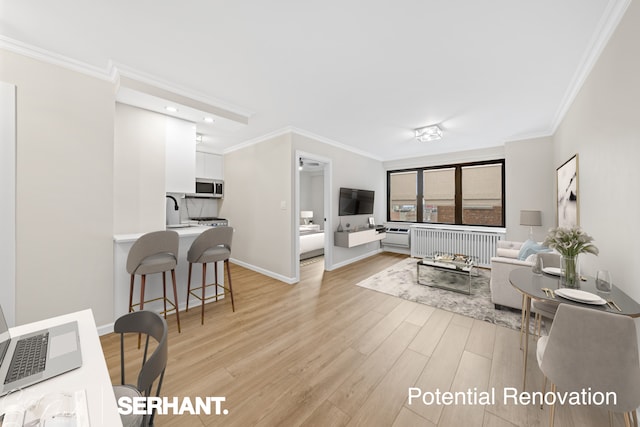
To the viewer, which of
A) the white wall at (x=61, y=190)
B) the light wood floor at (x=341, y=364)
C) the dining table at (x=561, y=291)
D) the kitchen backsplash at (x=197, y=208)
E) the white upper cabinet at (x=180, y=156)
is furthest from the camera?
the kitchen backsplash at (x=197, y=208)

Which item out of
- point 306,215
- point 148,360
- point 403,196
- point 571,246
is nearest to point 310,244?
point 306,215

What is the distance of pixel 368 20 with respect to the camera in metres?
A: 1.67

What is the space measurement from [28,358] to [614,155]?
352 centimetres

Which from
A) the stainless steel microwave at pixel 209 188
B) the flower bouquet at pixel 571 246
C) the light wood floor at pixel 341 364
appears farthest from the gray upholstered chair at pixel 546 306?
the stainless steel microwave at pixel 209 188

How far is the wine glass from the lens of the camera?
1515 millimetres

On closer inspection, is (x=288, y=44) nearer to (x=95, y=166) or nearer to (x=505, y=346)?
(x=95, y=166)

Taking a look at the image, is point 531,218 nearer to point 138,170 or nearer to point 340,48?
point 340,48

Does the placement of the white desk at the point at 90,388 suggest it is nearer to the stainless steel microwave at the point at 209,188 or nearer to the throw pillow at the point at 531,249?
the throw pillow at the point at 531,249

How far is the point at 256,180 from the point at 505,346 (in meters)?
4.27

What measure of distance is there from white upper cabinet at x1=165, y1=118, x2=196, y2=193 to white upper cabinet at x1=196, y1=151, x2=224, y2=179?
1.97 meters

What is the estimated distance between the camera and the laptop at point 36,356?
0.78m

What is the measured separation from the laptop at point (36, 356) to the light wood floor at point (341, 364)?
2.90ft

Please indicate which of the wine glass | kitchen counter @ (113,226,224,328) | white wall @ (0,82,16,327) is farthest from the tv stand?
white wall @ (0,82,16,327)

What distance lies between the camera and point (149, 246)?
224cm
